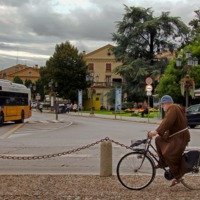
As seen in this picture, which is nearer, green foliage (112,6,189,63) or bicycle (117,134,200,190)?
bicycle (117,134,200,190)

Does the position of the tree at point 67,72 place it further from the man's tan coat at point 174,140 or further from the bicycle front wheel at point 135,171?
the man's tan coat at point 174,140

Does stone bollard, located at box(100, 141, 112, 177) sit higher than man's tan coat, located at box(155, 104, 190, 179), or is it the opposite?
man's tan coat, located at box(155, 104, 190, 179)

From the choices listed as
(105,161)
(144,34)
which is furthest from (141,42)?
(105,161)

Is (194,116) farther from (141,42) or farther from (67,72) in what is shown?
(67,72)

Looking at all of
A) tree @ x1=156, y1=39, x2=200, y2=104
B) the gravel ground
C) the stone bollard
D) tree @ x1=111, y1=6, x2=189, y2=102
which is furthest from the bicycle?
tree @ x1=111, y1=6, x2=189, y2=102

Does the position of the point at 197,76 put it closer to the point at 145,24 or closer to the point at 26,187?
the point at 145,24

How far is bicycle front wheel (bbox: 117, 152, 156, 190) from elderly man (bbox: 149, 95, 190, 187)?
0.32 meters

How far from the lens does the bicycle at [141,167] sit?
4.96 metres

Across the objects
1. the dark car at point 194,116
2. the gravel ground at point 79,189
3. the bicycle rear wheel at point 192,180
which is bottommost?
the gravel ground at point 79,189

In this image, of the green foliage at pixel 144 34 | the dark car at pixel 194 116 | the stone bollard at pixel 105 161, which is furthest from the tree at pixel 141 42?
the stone bollard at pixel 105 161

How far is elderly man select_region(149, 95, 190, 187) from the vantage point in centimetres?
472

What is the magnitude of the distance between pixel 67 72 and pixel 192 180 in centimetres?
5270

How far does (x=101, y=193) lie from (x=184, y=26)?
42400 millimetres

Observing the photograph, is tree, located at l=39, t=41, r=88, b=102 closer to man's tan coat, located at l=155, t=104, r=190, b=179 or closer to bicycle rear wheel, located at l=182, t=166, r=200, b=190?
bicycle rear wheel, located at l=182, t=166, r=200, b=190
